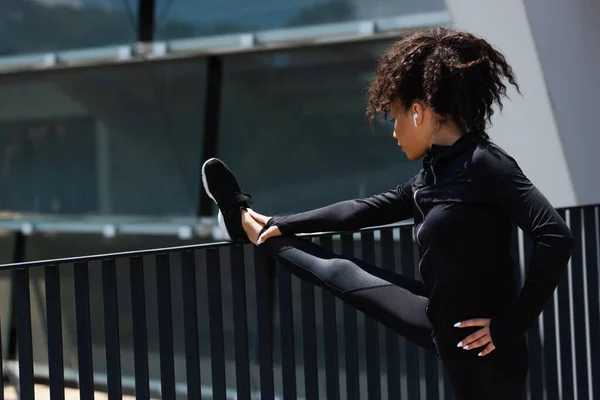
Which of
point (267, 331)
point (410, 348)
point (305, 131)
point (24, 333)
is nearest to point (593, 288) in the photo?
point (410, 348)

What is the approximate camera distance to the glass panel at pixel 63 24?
6.97 metres

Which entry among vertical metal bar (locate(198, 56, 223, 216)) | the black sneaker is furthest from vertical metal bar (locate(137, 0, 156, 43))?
the black sneaker

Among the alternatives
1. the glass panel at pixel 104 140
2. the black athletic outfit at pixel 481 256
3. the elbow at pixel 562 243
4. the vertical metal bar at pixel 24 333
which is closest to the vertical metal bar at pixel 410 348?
the black athletic outfit at pixel 481 256

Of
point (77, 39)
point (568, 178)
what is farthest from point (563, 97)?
point (77, 39)

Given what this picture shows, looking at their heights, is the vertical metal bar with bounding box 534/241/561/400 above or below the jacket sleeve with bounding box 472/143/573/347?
below

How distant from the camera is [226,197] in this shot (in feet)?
8.59

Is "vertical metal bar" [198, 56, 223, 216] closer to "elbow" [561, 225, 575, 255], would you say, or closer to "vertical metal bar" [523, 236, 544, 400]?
"vertical metal bar" [523, 236, 544, 400]

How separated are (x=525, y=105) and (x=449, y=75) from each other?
92.7 inches

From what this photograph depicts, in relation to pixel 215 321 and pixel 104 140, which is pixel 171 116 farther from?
pixel 215 321

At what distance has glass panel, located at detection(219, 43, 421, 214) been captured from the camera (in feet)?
19.3

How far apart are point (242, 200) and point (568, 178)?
220cm

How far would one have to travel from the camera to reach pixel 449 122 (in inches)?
79.6

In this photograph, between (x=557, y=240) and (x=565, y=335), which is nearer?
(x=557, y=240)

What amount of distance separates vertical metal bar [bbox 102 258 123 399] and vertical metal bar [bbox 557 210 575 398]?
68.5 inches
